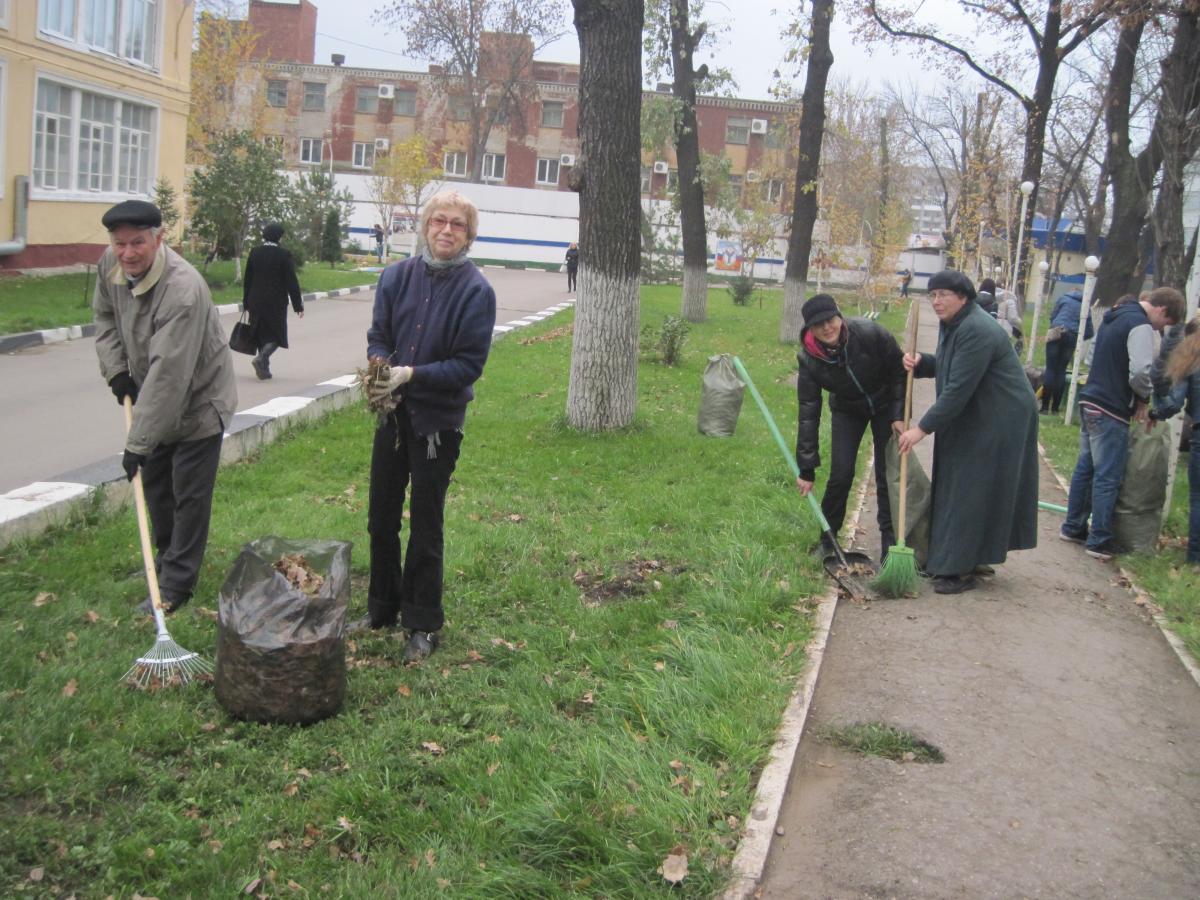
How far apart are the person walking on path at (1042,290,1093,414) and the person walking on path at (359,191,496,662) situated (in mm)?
11568

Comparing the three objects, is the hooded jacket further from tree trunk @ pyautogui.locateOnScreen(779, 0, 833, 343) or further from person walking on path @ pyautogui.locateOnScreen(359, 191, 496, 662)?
tree trunk @ pyautogui.locateOnScreen(779, 0, 833, 343)

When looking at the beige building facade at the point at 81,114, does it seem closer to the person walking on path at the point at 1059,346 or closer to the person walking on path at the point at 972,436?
the person walking on path at the point at 1059,346

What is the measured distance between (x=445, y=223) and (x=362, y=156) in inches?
2493

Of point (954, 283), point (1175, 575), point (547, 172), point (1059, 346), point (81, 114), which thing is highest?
point (547, 172)

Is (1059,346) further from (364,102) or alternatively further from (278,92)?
(278,92)

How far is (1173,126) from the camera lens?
14547 millimetres

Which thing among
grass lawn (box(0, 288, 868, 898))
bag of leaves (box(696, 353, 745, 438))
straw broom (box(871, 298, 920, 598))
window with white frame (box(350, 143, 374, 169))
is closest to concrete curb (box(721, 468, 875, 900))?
grass lawn (box(0, 288, 868, 898))

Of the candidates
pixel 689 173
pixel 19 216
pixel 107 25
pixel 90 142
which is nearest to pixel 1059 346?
pixel 689 173

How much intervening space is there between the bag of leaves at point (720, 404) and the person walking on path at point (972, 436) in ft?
14.2

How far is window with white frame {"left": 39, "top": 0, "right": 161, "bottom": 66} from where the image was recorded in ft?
71.2

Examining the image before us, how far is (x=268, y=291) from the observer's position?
12.7m

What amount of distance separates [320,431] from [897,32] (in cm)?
1758

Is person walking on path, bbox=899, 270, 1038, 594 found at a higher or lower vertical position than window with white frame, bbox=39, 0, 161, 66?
lower

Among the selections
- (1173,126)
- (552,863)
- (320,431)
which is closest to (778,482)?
(320,431)
